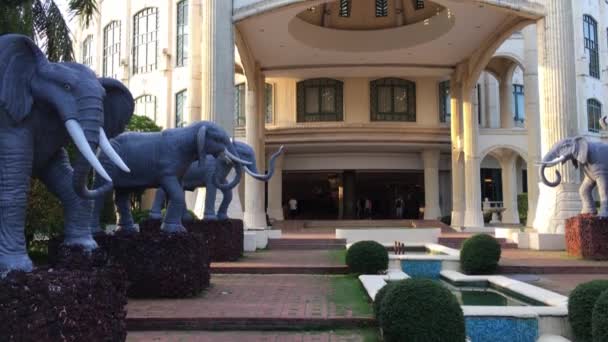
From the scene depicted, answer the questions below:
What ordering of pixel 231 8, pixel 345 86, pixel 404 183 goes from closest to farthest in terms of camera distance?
pixel 231 8
pixel 345 86
pixel 404 183

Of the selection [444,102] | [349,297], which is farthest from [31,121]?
[444,102]

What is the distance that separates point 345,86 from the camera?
109ft

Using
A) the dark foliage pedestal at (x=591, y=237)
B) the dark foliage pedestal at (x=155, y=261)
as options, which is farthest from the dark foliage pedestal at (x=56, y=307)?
the dark foliage pedestal at (x=591, y=237)

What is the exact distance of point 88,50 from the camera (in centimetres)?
4103

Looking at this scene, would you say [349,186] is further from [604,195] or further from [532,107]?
[604,195]

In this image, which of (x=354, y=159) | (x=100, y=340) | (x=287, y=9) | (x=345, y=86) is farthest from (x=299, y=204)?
(x=100, y=340)

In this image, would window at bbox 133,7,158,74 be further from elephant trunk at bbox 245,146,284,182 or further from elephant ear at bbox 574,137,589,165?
elephant ear at bbox 574,137,589,165

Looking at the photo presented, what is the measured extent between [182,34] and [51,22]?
2003 centimetres

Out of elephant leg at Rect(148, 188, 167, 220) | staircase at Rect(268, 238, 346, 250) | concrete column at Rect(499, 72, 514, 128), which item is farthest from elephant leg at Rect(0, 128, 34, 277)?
concrete column at Rect(499, 72, 514, 128)

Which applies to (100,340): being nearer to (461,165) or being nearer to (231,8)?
(231,8)

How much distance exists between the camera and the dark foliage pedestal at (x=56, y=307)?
4215mm

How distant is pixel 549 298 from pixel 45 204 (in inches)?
420

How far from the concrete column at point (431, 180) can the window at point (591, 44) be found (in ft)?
35.3

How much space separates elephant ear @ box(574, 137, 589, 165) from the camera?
47.5ft
